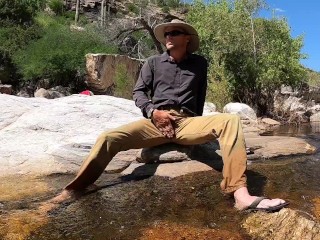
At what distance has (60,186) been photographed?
429 cm

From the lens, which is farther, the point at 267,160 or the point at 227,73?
the point at 227,73

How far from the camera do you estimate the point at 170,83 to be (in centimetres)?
460

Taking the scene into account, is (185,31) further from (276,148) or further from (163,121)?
(276,148)

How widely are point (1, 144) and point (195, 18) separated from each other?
83.4ft

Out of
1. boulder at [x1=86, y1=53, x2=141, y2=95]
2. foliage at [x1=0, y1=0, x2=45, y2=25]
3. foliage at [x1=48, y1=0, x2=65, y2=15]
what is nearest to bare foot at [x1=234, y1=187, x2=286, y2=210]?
boulder at [x1=86, y1=53, x2=141, y2=95]

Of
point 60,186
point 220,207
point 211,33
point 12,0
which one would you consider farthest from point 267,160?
point 12,0

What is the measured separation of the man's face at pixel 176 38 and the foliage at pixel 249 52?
1526 centimetres

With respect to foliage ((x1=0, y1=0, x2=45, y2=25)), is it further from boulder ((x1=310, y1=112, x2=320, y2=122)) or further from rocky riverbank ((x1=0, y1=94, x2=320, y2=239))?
rocky riverbank ((x1=0, y1=94, x2=320, y2=239))

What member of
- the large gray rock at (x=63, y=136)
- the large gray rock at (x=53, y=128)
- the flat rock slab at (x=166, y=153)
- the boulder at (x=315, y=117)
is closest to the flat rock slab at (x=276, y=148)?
the large gray rock at (x=63, y=136)

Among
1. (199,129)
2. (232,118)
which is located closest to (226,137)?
(232,118)

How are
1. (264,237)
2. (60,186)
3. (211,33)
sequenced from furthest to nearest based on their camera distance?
(211,33)
(60,186)
(264,237)

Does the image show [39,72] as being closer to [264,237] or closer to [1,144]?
[1,144]

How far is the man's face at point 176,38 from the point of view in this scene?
4570 millimetres

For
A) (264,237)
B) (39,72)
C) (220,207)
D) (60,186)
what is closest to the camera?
(264,237)
